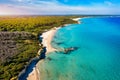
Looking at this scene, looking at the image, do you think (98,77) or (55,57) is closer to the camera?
(98,77)

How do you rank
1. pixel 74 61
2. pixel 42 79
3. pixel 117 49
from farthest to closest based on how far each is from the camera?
pixel 117 49, pixel 74 61, pixel 42 79

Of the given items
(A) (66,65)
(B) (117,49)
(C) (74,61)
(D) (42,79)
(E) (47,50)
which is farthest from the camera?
(B) (117,49)

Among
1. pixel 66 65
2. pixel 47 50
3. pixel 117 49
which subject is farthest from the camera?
pixel 117 49

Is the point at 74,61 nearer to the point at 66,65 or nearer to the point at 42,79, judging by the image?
the point at 66,65

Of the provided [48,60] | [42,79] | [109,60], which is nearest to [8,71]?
[42,79]

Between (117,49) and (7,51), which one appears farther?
(117,49)

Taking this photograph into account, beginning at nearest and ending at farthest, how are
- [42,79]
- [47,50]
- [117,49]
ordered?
[42,79] < [47,50] < [117,49]

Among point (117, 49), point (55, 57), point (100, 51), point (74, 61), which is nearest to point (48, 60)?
point (55, 57)

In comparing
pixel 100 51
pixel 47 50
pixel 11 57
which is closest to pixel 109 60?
pixel 100 51

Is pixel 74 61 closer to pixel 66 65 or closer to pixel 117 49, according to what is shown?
pixel 66 65
